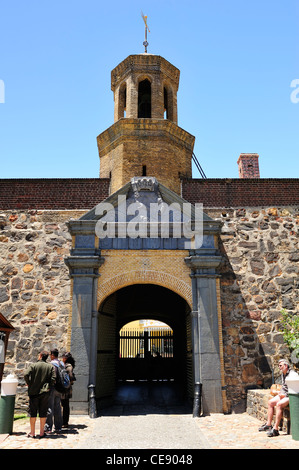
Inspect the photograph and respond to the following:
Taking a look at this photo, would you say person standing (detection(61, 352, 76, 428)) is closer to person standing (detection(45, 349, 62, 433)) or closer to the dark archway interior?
person standing (detection(45, 349, 62, 433))

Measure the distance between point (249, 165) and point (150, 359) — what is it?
→ 28.8ft

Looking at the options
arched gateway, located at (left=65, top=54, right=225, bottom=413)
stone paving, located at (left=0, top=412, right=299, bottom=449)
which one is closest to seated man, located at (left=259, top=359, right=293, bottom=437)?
stone paving, located at (left=0, top=412, right=299, bottom=449)

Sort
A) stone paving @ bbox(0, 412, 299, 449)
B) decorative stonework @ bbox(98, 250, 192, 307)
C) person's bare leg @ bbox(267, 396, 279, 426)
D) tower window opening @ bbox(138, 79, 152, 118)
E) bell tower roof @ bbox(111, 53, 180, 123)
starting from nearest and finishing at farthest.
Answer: stone paving @ bbox(0, 412, 299, 449) < person's bare leg @ bbox(267, 396, 279, 426) < decorative stonework @ bbox(98, 250, 192, 307) < bell tower roof @ bbox(111, 53, 180, 123) < tower window opening @ bbox(138, 79, 152, 118)

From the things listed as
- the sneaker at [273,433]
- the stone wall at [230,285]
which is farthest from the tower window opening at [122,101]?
the sneaker at [273,433]

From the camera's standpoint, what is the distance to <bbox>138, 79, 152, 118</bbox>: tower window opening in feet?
41.9

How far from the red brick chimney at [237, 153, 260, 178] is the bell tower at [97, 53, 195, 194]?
227 centimetres

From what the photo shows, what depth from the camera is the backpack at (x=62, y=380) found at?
6059 mm

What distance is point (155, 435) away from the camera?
5.73 metres

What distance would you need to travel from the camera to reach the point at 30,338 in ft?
28.7

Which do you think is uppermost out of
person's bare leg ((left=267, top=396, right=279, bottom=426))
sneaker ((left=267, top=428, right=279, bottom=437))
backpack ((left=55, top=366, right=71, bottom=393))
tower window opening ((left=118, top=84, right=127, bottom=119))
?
tower window opening ((left=118, top=84, right=127, bottom=119))

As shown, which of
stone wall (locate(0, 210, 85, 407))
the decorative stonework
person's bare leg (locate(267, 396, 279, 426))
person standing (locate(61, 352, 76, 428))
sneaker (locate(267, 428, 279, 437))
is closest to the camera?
sneaker (locate(267, 428, 279, 437))

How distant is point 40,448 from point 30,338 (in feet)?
13.2

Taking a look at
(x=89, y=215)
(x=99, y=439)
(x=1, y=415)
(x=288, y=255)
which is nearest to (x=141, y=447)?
(x=99, y=439)
